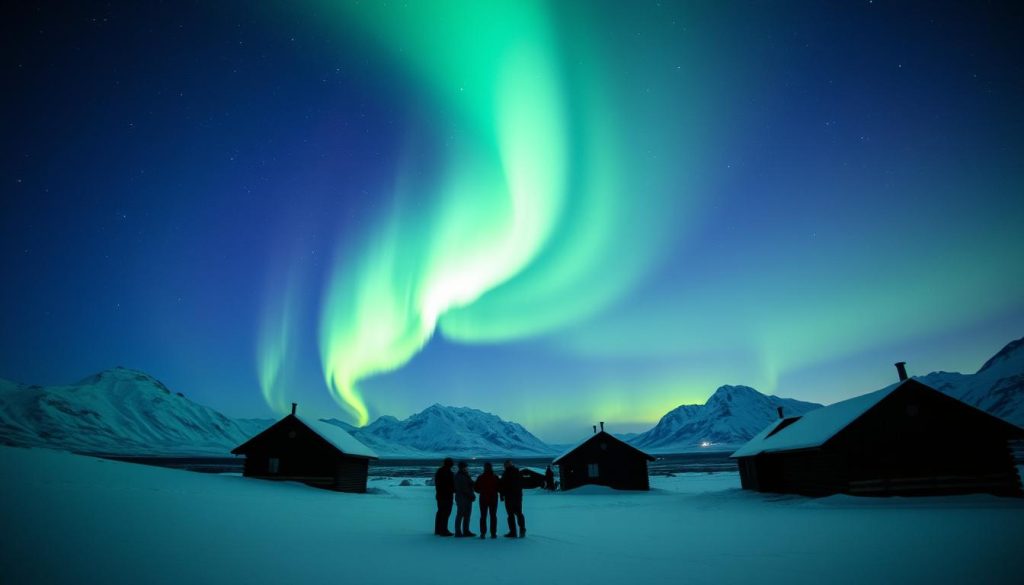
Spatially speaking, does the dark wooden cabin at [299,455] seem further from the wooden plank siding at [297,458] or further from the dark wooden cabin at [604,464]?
the dark wooden cabin at [604,464]

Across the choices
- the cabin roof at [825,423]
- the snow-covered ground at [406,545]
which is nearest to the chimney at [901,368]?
the cabin roof at [825,423]

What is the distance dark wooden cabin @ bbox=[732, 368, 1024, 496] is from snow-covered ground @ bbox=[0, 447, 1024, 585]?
4.98 m

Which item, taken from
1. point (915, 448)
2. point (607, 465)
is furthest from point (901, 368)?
point (607, 465)

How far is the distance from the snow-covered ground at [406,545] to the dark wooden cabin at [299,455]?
16629 mm

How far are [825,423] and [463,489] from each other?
2311 centimetres

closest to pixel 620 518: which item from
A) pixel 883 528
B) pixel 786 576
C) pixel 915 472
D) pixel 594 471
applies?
pixel 883 528

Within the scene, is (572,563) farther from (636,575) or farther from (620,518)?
(620,518)

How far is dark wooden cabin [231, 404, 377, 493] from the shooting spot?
34188 mm

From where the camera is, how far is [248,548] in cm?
990

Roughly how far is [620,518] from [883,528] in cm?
905

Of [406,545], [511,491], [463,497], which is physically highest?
[511,491]

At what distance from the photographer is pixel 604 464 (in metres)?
42.5

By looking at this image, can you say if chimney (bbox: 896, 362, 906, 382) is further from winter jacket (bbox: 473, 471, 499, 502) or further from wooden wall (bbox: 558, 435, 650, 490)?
winter jacket (bbox: 473, 471, 499, 502)

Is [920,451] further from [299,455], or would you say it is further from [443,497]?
[299,455]
